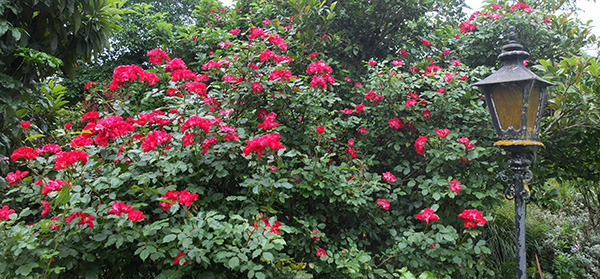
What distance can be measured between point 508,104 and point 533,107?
13 centimetres

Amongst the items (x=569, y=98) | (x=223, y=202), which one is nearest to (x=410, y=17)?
(x=569, y=98)

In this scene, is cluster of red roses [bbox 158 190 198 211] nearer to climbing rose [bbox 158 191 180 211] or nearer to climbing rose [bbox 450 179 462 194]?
climbing rose [bbox 158 191 180 211]

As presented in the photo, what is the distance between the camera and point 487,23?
12.3ft

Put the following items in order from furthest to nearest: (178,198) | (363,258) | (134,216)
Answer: (363,258) < (178,198) < (134,216)

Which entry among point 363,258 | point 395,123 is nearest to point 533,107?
point 395,123

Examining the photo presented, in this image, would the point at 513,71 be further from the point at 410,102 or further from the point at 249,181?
the point at 249,181

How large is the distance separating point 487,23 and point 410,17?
0.80m

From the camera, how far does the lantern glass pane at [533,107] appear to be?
1.89 m

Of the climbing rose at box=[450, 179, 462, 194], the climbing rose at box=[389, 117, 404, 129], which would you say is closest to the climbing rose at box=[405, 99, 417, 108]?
the climbing rose at box=[389, 117, 404, 129]

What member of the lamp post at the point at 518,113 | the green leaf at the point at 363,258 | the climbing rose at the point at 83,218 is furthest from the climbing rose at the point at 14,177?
the lamp post at the point at 518,113

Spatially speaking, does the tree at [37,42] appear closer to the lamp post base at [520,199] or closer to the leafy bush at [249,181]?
the leafy bush at [249,181]

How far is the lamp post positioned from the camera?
1863 millimetres

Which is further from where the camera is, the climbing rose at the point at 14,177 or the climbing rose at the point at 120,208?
the climbing rose at the point at 14,177

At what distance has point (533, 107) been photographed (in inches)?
75.3
